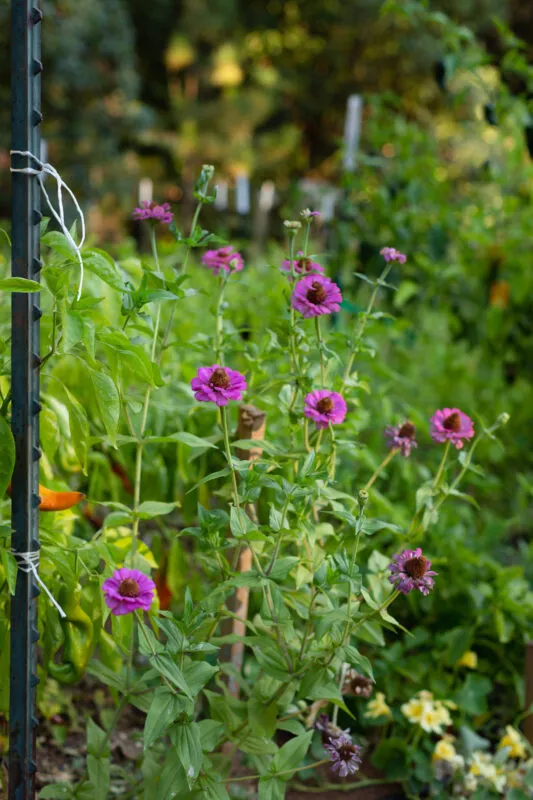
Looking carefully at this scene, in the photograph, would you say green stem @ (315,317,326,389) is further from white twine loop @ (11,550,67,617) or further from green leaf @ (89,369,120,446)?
white twine loop @ (11,550,67,617)

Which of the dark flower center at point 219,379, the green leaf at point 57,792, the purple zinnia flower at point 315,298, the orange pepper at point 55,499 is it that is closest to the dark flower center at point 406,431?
the purple zinnia flower at point 315,298

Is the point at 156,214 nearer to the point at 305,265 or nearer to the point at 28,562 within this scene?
the point at 305,265

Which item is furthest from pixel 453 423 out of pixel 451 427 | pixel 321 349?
pixel 321 349

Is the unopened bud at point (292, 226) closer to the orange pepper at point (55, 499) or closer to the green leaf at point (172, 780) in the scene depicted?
the orange pepper at point (55, 499)

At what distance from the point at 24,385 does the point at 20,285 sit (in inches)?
5.8

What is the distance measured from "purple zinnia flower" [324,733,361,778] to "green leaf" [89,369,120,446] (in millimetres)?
527

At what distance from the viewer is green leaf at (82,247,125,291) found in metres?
1.18

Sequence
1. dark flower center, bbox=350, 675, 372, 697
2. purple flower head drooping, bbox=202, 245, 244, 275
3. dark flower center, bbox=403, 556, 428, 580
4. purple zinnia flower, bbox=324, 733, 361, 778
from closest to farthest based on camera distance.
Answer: dark flower center, bbox=403, 556, 428, 580, purple zinnia flower, bbox=324, 733, 361, 778, purple flower head drooping, bbox=202, 245, 244, 275, dark flower center, bbox=350, 675, 372, 697

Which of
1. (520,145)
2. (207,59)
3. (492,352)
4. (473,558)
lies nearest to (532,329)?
(492,352)

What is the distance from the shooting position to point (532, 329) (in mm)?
2967

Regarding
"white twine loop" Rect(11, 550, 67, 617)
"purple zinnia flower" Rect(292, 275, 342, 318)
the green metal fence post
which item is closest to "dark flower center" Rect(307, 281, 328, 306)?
"purple zinnia flower" Rect(292, 275, 342, 318)

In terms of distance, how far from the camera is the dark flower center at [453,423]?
1341 mm

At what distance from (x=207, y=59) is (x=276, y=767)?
592 inches

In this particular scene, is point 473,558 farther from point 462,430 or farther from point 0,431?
point 0,431
